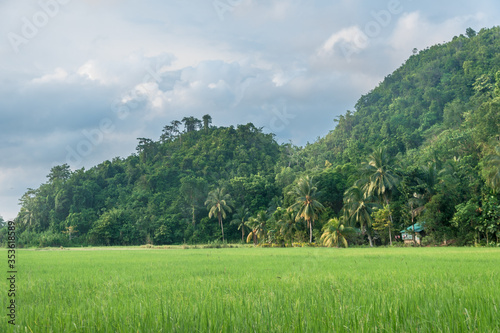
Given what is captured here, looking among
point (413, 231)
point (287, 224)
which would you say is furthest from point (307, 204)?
point (413, 231)

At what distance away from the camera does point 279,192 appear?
64.6 metres

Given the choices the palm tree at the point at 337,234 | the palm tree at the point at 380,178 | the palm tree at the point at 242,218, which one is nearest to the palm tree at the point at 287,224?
the palm tree at the point at 337,234

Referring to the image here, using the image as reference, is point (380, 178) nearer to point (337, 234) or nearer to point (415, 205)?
point (415, 205)

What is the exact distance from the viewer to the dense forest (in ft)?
109

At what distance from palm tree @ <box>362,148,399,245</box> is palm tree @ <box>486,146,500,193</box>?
9.44m

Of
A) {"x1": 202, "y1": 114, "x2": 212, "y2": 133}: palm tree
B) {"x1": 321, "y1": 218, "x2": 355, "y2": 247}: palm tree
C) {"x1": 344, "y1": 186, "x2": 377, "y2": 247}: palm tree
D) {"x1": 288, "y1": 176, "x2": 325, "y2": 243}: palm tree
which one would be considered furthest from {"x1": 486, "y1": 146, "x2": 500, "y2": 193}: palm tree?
{"x1": 202, "y1": 114, "x2": 212, "y2": 133}: palm tree

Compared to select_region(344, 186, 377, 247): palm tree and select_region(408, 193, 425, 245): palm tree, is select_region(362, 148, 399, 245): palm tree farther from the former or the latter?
select_region(408, 193, 425, 245): palm tree

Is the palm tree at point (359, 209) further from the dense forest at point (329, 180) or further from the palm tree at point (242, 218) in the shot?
the palm tree at point (242, 218)

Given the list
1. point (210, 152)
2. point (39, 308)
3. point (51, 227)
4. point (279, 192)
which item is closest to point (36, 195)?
point (51, 227)

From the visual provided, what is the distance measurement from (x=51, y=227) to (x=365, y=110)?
71.8m

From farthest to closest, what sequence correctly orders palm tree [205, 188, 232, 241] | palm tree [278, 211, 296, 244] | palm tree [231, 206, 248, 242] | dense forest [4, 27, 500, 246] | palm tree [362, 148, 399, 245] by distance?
palm tree [231, 206, 248, 242], palm tree [205, 188, 232, 241], palm tree [278, 211, 296, 244], palm tree [362, 148, 399, 245], dense forest [4, 27, 500, 246]

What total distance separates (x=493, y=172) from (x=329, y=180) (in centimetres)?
2346

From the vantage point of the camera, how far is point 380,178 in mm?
35938

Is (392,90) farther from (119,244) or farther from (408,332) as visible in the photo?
(408,332)
